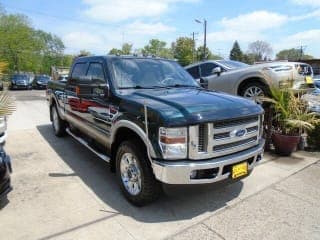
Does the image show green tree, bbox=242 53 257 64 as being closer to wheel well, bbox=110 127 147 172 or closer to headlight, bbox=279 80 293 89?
headlight, bbox=279 80 293 89

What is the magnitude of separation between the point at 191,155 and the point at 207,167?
0.21 metres

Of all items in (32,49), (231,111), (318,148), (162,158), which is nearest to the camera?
(162,158)

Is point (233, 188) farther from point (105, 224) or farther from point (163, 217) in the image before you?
point (105, 224)

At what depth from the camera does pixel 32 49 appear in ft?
177

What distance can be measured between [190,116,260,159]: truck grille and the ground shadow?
1.28 feet

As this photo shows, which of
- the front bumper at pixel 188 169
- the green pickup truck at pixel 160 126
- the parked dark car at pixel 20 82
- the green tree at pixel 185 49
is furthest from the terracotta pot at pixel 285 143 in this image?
the green tree at pixel 185 49

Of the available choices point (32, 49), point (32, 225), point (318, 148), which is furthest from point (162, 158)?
point (32, 49)

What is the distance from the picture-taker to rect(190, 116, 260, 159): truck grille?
120 inches

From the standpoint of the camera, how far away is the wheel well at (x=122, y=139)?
348cm

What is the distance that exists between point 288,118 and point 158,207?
3.59m

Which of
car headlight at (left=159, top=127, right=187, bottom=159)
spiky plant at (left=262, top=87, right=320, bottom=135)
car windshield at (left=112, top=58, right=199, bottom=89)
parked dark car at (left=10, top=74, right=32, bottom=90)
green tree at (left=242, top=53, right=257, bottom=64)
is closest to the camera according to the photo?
car headlight at (left=159, top=127, right=187, bottom=159)

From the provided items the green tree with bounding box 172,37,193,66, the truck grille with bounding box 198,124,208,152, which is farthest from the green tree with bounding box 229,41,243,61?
the truck grille with bounding box 198,124,208,152

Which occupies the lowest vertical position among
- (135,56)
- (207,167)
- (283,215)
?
(283,215)

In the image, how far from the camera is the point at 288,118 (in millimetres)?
5773
